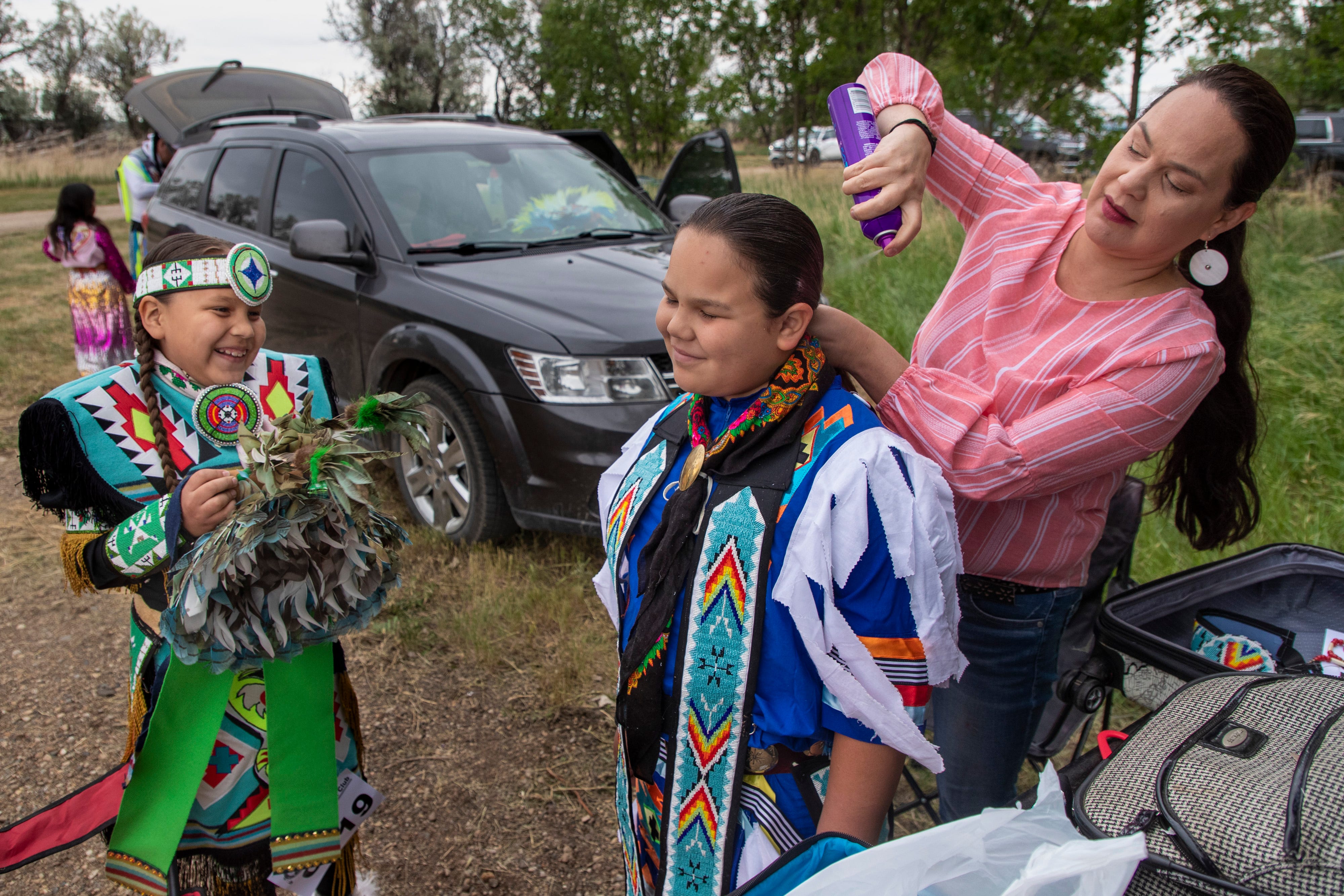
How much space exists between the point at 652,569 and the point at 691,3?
12.8 metres

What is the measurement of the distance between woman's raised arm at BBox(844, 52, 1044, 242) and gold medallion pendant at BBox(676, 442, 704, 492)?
1.65ft

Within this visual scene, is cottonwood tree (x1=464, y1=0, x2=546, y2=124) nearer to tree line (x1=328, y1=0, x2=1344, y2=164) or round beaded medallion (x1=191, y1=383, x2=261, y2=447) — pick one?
tree line (x1=328, y1=0, x2=1344, y2=164)

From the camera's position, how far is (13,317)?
31.8 ft

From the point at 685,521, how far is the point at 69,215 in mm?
6714

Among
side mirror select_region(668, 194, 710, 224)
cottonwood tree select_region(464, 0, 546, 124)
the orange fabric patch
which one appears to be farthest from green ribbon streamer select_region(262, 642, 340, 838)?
cottonwood tree select_region(464, 0, 546, 124)

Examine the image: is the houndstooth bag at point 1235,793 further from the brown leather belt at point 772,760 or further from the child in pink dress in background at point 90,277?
the child in pink dress in background at point 90,277

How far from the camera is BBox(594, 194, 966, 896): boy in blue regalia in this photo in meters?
1.33

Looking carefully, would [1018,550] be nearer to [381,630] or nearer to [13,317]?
[381,630]

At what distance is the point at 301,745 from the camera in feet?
6.34

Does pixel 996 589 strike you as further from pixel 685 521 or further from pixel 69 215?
pixel 69 215

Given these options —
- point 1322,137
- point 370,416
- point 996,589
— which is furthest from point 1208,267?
point 1322,137

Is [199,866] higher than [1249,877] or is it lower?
lower

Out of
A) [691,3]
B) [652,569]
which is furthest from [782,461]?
[691,3]

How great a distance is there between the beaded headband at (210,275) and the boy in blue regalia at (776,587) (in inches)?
37.8
